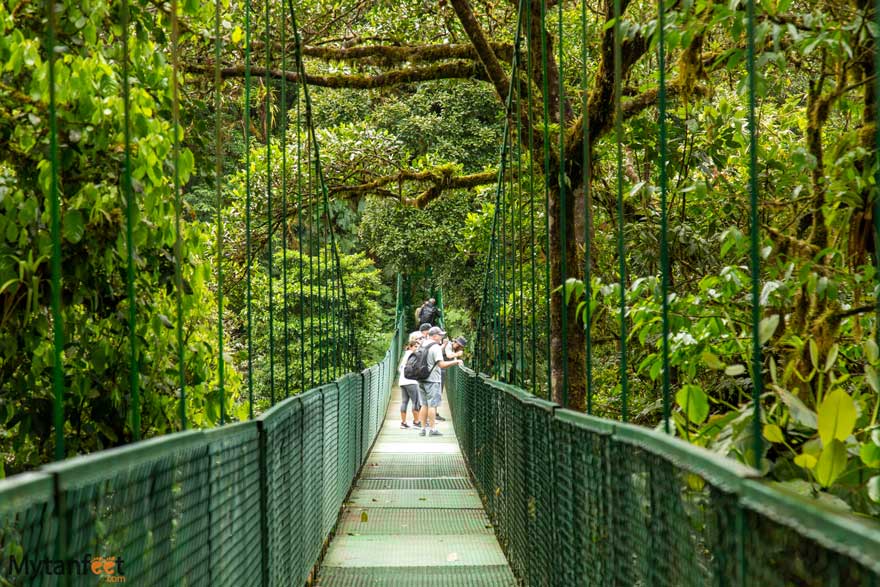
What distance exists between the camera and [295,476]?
2.78 m

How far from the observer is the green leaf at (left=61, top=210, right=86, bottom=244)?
7.38 ft

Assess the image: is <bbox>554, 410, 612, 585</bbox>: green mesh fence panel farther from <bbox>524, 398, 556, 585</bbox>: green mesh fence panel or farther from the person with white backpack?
the person with white backpack

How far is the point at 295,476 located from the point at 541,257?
4.67m

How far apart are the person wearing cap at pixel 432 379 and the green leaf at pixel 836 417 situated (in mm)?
7878

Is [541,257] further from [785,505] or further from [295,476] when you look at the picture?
[785,505]

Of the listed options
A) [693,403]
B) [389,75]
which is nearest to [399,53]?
[389,75]

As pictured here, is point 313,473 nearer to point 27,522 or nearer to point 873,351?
point 873,351

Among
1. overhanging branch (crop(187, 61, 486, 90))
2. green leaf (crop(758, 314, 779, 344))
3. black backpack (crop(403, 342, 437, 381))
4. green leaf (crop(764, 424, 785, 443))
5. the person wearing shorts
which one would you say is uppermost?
overhanging branch (crop(187, 61, 486, 90))

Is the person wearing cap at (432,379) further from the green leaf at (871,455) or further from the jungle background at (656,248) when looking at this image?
the green leaf at (871,455)

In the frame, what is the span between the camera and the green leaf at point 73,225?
2248 mm

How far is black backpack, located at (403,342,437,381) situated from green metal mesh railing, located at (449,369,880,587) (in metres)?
5.86

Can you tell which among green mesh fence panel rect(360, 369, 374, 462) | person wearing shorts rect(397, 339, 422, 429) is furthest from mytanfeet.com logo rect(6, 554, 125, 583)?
person wearing shorts rect(397, 339, 422, 429)

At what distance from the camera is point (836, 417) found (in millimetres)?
1078

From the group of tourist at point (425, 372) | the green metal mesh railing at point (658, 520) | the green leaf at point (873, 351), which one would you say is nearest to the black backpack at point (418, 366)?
the group of tourist at point (425, 372)
